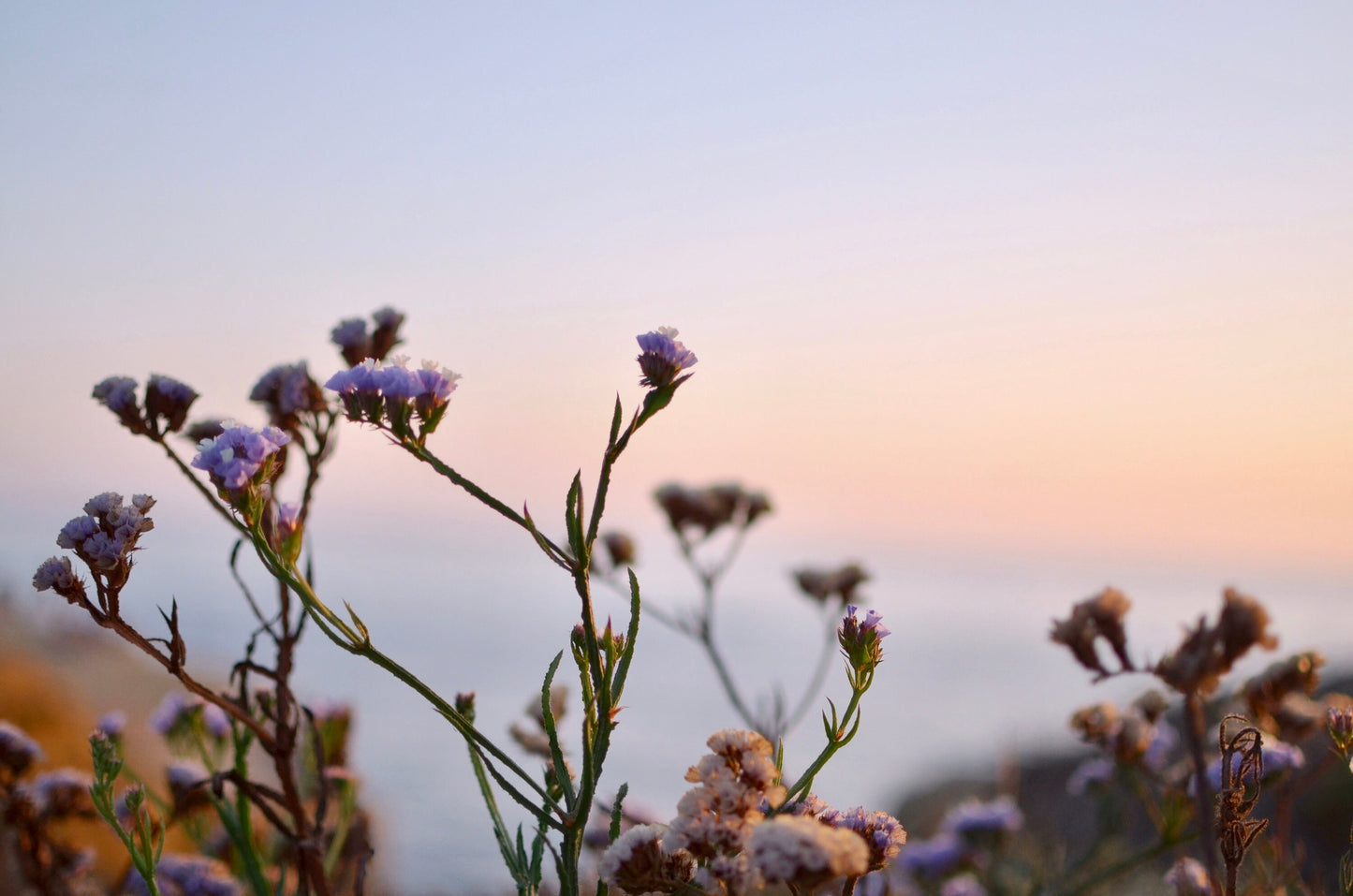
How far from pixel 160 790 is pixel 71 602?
6062mm

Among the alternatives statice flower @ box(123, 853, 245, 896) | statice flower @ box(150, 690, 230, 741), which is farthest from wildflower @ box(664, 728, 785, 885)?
statice flower @ box(150, 690, 230, 741)

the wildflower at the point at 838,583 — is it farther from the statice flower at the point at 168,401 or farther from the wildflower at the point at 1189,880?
the statice flower at the point at 168,401

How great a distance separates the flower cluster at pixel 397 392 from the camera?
171 centimetres

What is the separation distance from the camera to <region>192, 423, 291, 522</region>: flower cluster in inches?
66.2

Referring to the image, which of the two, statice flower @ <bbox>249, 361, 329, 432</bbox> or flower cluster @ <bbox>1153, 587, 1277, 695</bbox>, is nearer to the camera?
flower cluster @ <bbox>1153, 587, 1277, 695</bbox>

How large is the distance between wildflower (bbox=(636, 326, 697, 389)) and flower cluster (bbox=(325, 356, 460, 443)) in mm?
337

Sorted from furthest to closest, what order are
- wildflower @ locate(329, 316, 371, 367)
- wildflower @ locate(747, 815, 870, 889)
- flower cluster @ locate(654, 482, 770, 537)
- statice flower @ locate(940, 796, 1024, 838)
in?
flower cluster @ locate(654, 482, 770, 537) → statice flower @ locate(940, 796, 1024, 838) → wildflower @ locate(329, 316, 371, 367) → wildflower @ locate(747, 815, 870, 889)

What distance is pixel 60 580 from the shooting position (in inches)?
Answer: 70.8

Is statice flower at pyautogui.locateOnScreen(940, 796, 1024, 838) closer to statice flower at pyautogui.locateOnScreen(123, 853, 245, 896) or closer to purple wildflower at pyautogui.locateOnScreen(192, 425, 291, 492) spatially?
statice flower at pyautogui.locateOnScreen(123, 853, 245, 896)

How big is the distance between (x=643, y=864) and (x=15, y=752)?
95.3 inches

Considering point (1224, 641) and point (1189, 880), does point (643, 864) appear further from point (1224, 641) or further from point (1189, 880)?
point (1189, 880)

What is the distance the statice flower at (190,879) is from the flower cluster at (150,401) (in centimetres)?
121

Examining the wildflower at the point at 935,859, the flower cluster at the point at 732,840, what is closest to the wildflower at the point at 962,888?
the wildflower at the point at 935,859

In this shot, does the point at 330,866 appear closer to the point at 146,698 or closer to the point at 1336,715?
the point at 1336,715
